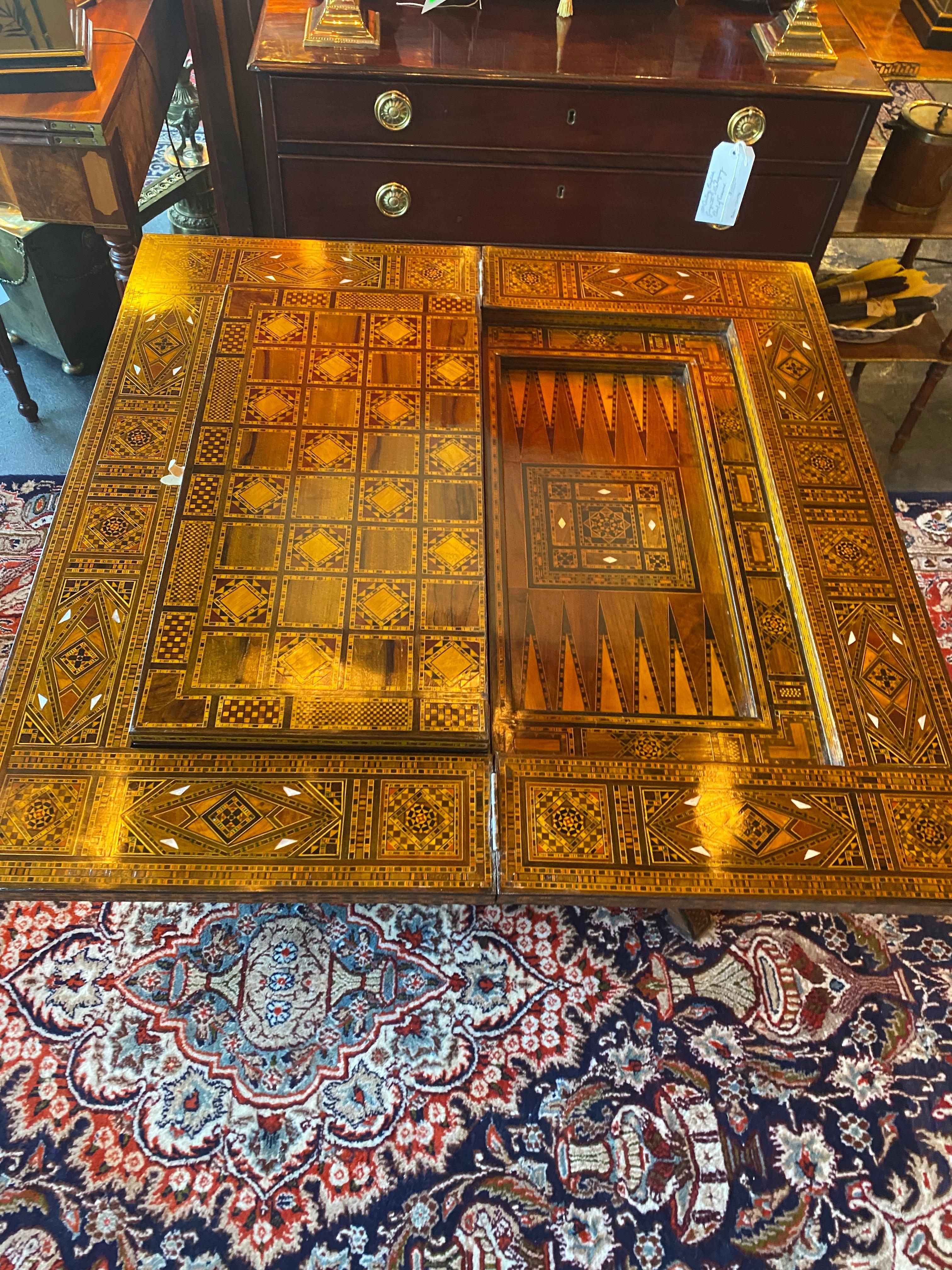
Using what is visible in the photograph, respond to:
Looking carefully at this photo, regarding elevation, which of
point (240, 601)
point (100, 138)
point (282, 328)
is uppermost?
point (100, 138)

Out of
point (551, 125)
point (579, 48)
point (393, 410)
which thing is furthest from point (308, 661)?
point (579, 48)

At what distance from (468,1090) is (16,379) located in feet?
7.24

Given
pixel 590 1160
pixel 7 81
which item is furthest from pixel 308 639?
pixel 7 81

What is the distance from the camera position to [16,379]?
2492 millimetres

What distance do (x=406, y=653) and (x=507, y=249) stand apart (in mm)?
1054

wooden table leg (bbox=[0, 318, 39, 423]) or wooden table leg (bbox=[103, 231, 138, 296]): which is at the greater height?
wooden table leg (bbox=[0, 318, 39, 423])

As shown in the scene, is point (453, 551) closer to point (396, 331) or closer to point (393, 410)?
point (393, 410)

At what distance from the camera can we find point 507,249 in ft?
6.24

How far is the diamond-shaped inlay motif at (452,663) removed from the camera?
50.9 inches

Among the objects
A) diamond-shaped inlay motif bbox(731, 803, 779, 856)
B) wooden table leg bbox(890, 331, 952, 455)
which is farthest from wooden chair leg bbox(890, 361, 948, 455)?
diamond-shaped inlay motif bbox(731, 803, 779, 856)

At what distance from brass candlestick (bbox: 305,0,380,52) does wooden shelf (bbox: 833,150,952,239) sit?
129 cm

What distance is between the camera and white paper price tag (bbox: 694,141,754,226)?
6.65ft

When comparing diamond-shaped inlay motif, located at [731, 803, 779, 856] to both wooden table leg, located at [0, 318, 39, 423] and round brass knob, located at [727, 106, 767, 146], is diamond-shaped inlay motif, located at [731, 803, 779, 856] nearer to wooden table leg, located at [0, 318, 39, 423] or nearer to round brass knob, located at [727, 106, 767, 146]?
round brass knob, located at [727, 106, 767, 146]

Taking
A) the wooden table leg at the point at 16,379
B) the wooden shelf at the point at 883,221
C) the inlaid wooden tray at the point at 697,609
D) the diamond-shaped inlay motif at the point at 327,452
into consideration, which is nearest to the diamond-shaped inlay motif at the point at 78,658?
the diamond-shaped inlay motif at the point at 327,452
